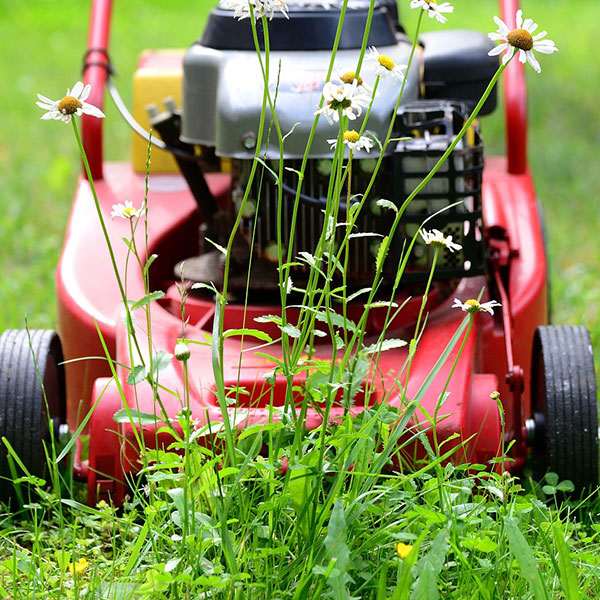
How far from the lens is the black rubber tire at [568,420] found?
1711mm

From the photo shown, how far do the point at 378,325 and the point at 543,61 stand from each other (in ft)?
14.7

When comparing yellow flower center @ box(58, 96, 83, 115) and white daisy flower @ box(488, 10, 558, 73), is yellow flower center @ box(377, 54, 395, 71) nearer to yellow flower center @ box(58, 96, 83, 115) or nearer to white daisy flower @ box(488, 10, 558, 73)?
white daisy flower @ box(488, 10, 558, 73)

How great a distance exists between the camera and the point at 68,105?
115 cm

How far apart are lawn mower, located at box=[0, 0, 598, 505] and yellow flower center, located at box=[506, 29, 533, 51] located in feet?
1.37

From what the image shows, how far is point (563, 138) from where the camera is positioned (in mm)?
4668

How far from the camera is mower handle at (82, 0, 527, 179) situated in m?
2.30

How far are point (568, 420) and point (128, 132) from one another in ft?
11.2

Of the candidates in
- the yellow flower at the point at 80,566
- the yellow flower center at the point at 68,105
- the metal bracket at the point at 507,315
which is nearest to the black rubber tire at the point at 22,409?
the yellow flower at the point at 80,566

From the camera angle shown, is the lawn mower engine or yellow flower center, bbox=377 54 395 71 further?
the lawn mower engine

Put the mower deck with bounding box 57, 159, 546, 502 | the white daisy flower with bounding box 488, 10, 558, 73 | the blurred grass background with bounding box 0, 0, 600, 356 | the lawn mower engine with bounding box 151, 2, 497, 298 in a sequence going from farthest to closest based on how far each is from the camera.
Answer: the blurred grass background with bounding box 0, 0, 600, 356, the lawn mower engine with bounding box 151, 2, 497, 298, the mower deck with bounding box 57, 159, 546, 502, the white daisy flower with bounding box 488, 10, 558, 73

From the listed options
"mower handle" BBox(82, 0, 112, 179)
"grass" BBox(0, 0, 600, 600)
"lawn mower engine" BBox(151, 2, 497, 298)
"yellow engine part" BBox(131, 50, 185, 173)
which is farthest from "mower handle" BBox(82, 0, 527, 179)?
"grass" BBox(0, 0, 600, 600)

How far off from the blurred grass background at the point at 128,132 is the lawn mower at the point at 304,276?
2.20ft

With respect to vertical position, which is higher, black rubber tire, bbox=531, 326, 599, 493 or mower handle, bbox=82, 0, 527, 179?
mower handle, bbox=82, 0, 527, 179

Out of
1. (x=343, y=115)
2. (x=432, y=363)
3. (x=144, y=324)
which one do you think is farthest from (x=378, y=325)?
(x=343, y=115)
